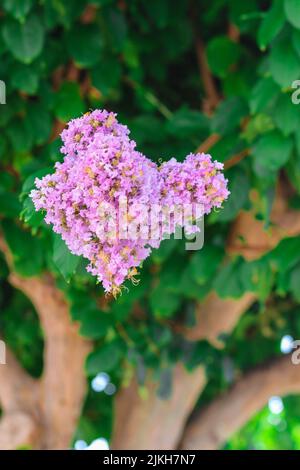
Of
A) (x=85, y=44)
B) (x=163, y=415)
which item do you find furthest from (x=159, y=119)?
(x=163, y=415)

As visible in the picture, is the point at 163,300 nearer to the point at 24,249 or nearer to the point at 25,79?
the point at 24,249

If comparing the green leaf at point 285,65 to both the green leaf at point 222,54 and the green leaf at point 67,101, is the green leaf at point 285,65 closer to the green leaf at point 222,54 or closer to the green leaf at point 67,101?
the green leaf at point 222,54

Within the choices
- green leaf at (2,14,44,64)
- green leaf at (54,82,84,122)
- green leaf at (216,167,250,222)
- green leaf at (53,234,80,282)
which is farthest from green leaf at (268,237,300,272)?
green leaf at (53,234,80,282)

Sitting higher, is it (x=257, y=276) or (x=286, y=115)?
(x=286, y=115)

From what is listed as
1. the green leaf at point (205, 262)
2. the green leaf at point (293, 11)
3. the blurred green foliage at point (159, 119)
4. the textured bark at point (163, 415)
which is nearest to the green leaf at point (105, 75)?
the blurred green foliage at point (159, 119)

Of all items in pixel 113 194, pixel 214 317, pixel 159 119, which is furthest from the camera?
pixel 214 317

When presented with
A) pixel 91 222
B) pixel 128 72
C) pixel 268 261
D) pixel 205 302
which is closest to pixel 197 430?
pixel 205 302
